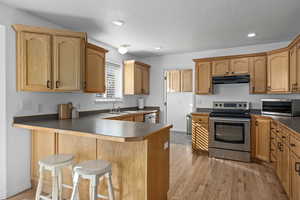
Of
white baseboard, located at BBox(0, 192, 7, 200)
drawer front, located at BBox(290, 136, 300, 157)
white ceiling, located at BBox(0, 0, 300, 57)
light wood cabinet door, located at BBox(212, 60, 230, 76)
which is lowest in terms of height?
white baseboard, located at BBox(0, 192, 7, 200)

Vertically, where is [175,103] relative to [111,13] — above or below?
below

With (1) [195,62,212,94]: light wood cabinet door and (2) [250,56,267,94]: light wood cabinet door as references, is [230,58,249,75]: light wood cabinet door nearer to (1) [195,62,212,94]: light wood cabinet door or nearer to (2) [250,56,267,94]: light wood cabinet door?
(2) [250,56,267,94]: light wood cabinet door

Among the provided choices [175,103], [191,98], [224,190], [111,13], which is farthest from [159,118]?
[111,13]

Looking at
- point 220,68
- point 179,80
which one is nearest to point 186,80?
point 179,80

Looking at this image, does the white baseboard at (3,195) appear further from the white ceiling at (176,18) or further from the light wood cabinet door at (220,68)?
the light wood cabinet door at (220,68)

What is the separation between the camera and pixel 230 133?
3535 mm

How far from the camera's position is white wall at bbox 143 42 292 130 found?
4090mm

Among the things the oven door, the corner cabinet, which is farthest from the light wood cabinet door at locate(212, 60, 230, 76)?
the corner cabinet

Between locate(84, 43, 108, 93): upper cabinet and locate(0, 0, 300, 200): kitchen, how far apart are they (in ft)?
0.06

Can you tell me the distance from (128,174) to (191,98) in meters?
3.76

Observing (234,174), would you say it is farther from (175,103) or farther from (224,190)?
(175,103)

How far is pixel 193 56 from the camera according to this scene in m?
4.78

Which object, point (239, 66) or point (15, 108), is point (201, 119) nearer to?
point (239, 66)

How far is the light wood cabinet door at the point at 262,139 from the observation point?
324 centimetres
